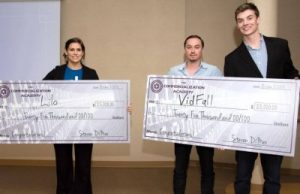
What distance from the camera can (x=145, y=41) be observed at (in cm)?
489

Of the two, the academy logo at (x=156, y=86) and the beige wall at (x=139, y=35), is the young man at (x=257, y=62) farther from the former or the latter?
the beige wall at (x=139, y=35)

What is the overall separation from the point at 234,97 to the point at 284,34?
2563 mm

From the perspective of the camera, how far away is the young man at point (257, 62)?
227 centimetres

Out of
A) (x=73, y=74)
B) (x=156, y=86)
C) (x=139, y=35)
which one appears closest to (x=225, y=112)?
(x=156, y=86)

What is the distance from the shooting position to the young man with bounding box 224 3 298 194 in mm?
2266

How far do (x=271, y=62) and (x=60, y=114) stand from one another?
5.79 feet

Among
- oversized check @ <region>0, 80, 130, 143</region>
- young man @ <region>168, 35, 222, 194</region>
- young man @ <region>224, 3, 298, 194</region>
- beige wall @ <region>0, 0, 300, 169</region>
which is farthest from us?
beige wall @ <region>0, 0, 300, 169</region>

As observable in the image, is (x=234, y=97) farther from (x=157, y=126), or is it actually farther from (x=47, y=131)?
(x=47, y=131)

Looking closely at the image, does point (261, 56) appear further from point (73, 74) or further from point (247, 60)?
point (73, 74)

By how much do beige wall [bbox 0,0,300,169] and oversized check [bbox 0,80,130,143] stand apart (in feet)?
6.78

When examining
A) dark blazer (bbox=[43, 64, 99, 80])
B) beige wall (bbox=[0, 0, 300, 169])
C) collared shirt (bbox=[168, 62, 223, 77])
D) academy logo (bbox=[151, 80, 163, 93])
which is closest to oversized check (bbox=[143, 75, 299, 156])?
academy logo (bbox=[151, 80, 163, 93])

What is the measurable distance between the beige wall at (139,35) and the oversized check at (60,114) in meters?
2.07

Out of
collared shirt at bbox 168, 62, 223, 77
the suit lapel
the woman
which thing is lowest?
the woman

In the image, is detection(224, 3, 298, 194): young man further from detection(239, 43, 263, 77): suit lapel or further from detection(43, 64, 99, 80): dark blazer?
detection(43, 64, 99, 80): dark blazer
